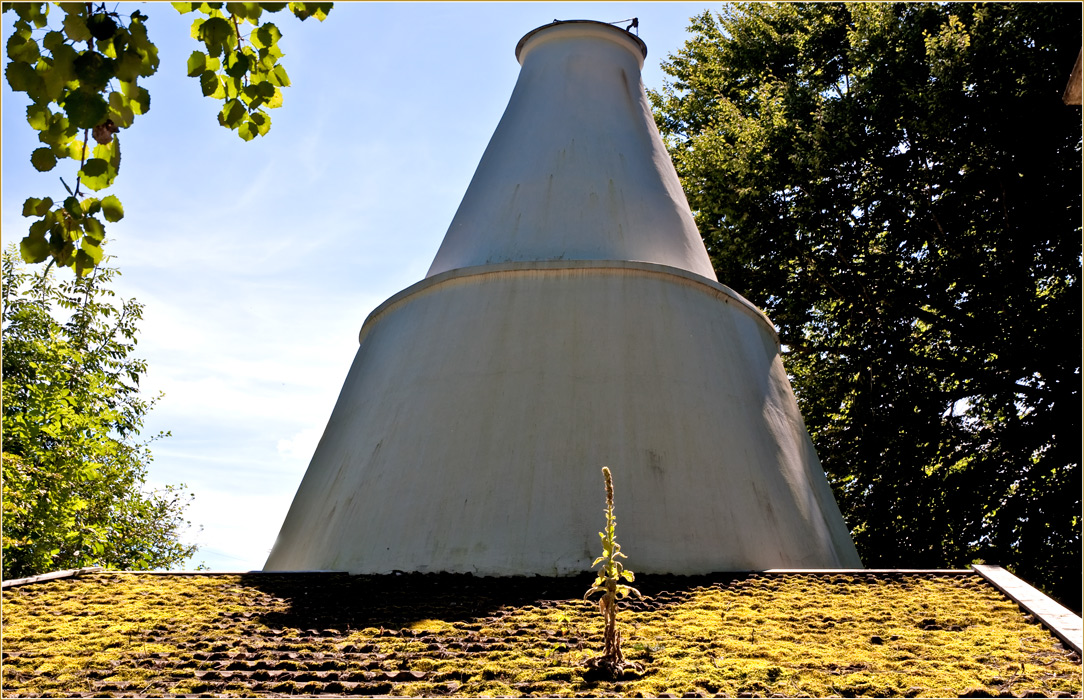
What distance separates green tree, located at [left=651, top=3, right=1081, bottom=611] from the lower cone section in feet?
15.2

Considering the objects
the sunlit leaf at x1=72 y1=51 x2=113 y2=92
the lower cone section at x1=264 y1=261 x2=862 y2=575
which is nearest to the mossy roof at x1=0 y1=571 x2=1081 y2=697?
the lower cone section at x1=264 y1=261 x2=862 y2=575

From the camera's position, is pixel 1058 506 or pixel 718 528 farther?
pixel 1058 506

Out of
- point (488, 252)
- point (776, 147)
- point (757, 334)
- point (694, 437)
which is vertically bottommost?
point (694, 437)

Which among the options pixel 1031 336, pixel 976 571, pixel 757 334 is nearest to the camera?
pixel 976 571

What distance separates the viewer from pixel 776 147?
600 inches

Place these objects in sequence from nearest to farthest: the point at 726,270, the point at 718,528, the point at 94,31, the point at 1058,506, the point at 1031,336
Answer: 1. the point at 94,31
2. the point at 718,528
3. the point at 1058,506
4. the point at 1031,336
5. the point at 726,270

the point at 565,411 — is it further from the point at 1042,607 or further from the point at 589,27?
the point at 589,27

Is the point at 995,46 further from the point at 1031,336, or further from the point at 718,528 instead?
the point at 718,528

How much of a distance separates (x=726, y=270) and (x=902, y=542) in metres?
5.30

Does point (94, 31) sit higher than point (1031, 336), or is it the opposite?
point (1031, 336)

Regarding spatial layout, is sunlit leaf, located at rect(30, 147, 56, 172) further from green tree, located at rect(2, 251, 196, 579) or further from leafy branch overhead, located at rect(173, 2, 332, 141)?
green tree, located at rect(2, 251, 196, 579)

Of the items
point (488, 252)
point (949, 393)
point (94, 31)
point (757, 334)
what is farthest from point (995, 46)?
point (94, 31)

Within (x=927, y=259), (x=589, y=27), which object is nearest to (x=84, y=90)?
(x=589, y=27)

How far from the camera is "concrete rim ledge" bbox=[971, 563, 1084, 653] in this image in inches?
215
